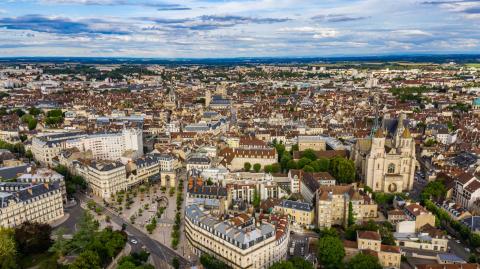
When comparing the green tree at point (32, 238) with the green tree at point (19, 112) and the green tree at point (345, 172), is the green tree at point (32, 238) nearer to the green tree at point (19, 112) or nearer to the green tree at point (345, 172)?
the green tree at point (345, 172)

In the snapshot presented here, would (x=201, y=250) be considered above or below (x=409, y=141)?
below

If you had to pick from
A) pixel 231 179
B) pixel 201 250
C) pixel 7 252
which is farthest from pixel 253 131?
pixel 7 252

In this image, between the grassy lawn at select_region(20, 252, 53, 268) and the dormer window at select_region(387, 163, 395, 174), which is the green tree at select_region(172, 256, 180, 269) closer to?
the grassy lawn at select_region(20, 252, 53, 268)

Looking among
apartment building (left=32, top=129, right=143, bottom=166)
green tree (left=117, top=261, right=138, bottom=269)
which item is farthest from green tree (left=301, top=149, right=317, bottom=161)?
green tree (left=117, top=261, right=138, bottom=269)

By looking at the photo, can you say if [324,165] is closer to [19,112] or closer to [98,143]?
[98,143]

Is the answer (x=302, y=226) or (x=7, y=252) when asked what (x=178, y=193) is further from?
(x=7, y=252)

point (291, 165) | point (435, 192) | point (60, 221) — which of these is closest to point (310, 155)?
point (291, 165)

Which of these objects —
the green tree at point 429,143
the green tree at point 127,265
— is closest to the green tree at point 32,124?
the green tree at point 127,265
